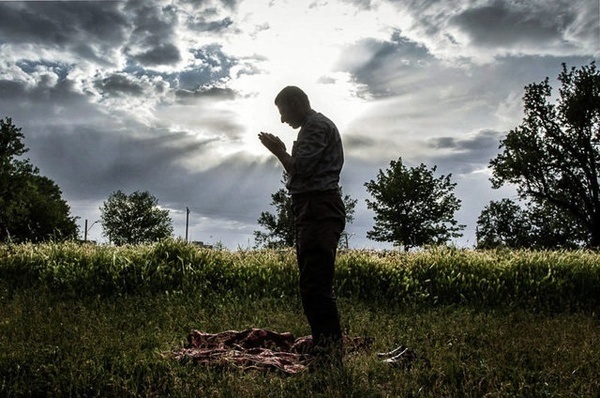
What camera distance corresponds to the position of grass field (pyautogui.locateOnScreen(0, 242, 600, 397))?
5824 millimetres

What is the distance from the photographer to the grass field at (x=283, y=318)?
19.1 ft

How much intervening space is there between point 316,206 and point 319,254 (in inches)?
20.5

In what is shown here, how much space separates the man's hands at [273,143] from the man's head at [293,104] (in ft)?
1.08

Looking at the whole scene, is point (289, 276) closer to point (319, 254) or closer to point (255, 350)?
point (255, 350)

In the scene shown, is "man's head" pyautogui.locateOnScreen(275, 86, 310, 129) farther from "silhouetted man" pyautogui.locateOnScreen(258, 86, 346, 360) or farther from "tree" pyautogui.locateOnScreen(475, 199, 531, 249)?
"tree" pyautogui.locateOnScreen(475, 199, 531, 249)

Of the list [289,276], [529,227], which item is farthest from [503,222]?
[289,276]

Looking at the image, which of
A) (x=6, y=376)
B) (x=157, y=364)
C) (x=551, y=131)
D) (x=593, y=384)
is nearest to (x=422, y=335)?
(x=593, y=384)

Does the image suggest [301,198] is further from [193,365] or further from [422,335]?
[422,335]

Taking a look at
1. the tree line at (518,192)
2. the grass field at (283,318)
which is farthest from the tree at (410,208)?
the grass field at (283,318)

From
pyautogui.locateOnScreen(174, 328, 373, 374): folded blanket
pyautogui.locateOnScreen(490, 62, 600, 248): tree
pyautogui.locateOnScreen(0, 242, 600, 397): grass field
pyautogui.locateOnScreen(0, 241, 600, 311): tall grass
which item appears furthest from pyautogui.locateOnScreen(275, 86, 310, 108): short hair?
pyautogui.locateOnScreen(490, 62, 600, 248): tree

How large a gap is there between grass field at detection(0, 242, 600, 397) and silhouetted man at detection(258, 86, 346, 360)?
0.71 m

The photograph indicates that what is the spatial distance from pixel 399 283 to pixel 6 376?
8.45 metres

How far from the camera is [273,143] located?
638cm

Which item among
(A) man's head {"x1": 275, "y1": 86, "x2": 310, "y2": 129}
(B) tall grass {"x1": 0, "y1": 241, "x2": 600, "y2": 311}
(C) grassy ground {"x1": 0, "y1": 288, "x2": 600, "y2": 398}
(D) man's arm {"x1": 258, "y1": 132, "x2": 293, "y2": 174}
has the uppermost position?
(A) man's head {"x1": 275, "y1": 86, "x2": 310, "y2": 129}
